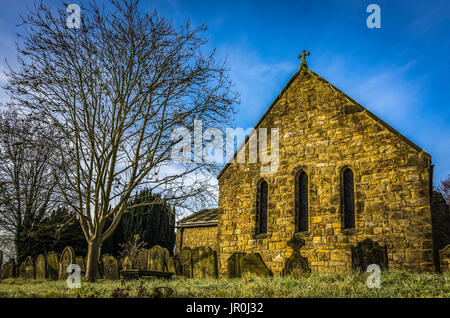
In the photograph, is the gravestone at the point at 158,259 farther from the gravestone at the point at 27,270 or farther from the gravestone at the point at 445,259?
the gravestone at the point at 445,259

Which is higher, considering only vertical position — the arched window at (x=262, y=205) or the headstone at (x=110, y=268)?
the arched window at (x=262, y=205)

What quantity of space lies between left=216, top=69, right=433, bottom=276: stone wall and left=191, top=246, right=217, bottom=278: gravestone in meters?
2.15

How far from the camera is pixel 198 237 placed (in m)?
21.4

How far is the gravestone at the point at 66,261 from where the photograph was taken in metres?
12.7

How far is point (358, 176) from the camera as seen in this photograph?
1148 cm

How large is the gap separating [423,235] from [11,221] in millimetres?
21378

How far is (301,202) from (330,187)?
124cm

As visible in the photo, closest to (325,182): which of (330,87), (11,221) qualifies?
(330,87)

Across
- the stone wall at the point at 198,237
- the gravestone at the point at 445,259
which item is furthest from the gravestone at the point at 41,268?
the gravestone at the point at 445,259

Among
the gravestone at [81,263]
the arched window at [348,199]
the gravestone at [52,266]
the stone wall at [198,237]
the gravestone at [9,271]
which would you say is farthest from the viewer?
the stone wall at [198,237]

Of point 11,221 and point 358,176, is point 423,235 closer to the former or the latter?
point 358,176

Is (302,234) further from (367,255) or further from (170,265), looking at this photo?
(170,265)

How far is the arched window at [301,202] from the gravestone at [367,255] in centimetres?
218

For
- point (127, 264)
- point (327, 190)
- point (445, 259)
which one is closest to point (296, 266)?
point (327, 190)
